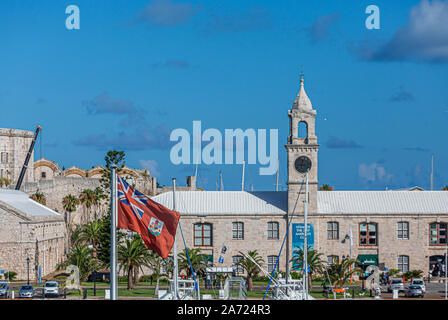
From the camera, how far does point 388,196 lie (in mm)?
73688

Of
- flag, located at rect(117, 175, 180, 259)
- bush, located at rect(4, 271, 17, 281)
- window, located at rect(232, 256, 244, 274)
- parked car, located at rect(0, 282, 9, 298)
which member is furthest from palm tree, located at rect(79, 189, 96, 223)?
flag, located at rect(117, 175, 180, 259)

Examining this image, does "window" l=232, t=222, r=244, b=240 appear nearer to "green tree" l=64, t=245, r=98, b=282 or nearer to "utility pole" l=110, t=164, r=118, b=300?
"green tree" l=64, t=245, r=98, b=282

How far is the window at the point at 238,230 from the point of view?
2815 inches

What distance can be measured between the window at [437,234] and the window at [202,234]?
22.1m

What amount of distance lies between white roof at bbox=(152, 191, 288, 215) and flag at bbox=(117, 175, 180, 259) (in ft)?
155

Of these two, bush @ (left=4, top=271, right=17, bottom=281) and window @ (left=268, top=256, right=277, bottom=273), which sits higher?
window @ (left=268, top=256, right=277, bottom=273)

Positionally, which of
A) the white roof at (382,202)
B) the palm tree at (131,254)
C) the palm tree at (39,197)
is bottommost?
the palm tree at (131,254)

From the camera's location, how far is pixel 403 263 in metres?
71.6

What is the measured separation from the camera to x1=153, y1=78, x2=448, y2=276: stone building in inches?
2781

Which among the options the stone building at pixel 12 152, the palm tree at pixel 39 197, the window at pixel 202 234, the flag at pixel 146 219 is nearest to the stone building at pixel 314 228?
the window at pixel 202 234

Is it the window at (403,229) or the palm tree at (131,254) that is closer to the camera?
the palm tree at (131,254)

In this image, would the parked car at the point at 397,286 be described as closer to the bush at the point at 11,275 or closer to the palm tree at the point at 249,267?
the palm tree at the point at 249,267
